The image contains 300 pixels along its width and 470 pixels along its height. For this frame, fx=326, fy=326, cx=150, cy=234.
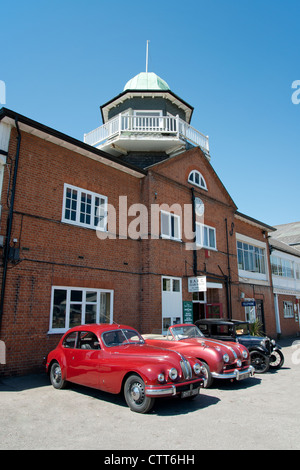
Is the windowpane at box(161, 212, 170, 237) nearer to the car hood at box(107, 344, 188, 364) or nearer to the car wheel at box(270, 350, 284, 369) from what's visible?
the car wheel at box(270, 350, 284, 369)

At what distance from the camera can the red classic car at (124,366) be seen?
223 inches

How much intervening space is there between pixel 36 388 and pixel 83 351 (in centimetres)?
186

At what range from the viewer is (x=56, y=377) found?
25.2 feet

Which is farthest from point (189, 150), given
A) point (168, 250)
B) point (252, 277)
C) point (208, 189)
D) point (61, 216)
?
Answer: point (252, 277)

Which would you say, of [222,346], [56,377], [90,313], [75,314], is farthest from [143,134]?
[56,377]

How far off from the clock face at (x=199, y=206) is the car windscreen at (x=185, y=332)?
7570mm

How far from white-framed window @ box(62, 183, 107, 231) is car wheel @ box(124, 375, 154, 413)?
247 inches

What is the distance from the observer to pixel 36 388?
303 inches

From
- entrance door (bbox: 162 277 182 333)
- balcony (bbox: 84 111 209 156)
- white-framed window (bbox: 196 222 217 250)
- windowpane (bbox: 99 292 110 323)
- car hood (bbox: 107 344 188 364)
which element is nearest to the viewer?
car hood (bbox: 107 344 188 364)

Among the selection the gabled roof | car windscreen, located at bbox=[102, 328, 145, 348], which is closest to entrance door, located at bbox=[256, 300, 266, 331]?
the gabled roof

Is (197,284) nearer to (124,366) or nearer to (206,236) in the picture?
(206,236)

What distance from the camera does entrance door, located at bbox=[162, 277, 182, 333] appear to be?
13.2 meters

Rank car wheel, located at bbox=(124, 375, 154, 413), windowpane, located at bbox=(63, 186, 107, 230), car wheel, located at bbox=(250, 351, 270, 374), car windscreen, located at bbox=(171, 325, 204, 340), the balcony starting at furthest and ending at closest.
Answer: the balcony
windowpane, located at bbox=(63, 186, 107, 230)
car wheel, located at bbox=(250, 351, 270, 374)
car windscreen, located at bbox=(171, 325, 204, 340)
car wheel, located at bbox=(124, 375, 154, 413)
